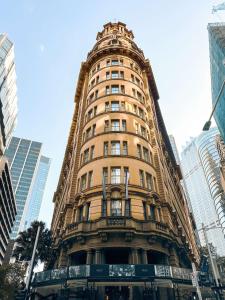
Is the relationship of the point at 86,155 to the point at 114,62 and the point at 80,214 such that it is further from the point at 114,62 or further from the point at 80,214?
the point at 114,62

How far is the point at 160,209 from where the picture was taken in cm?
2966

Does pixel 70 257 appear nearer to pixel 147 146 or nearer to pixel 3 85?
pixel 147 146

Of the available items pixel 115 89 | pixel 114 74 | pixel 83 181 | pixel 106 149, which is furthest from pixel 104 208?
pixel 114 74

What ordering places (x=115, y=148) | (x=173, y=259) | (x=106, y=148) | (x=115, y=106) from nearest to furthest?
(x=173, y=259), (x=115, y=148), (x=106, y=148), (x=115, y=106)

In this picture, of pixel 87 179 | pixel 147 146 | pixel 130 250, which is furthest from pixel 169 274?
pixel 147 146

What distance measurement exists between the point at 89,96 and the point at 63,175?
27074 mm

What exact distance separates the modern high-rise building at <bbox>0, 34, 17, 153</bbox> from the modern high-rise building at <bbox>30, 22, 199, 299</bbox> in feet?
188

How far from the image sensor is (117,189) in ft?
93.0

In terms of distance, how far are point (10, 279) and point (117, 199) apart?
25.7 meters

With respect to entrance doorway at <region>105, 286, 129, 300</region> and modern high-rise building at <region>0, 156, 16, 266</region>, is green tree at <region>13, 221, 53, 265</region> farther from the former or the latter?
modern high-rise building at <region>0, 156, 16, 266</region>

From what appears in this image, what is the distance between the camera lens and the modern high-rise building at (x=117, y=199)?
927 inches

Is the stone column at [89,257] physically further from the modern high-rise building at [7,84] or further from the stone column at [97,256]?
the modern high-rise building at [7,84]

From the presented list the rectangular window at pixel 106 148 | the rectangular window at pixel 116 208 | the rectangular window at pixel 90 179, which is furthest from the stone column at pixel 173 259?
the rectangular window at pixel 106 148

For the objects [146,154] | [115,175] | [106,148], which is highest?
[146,154]
